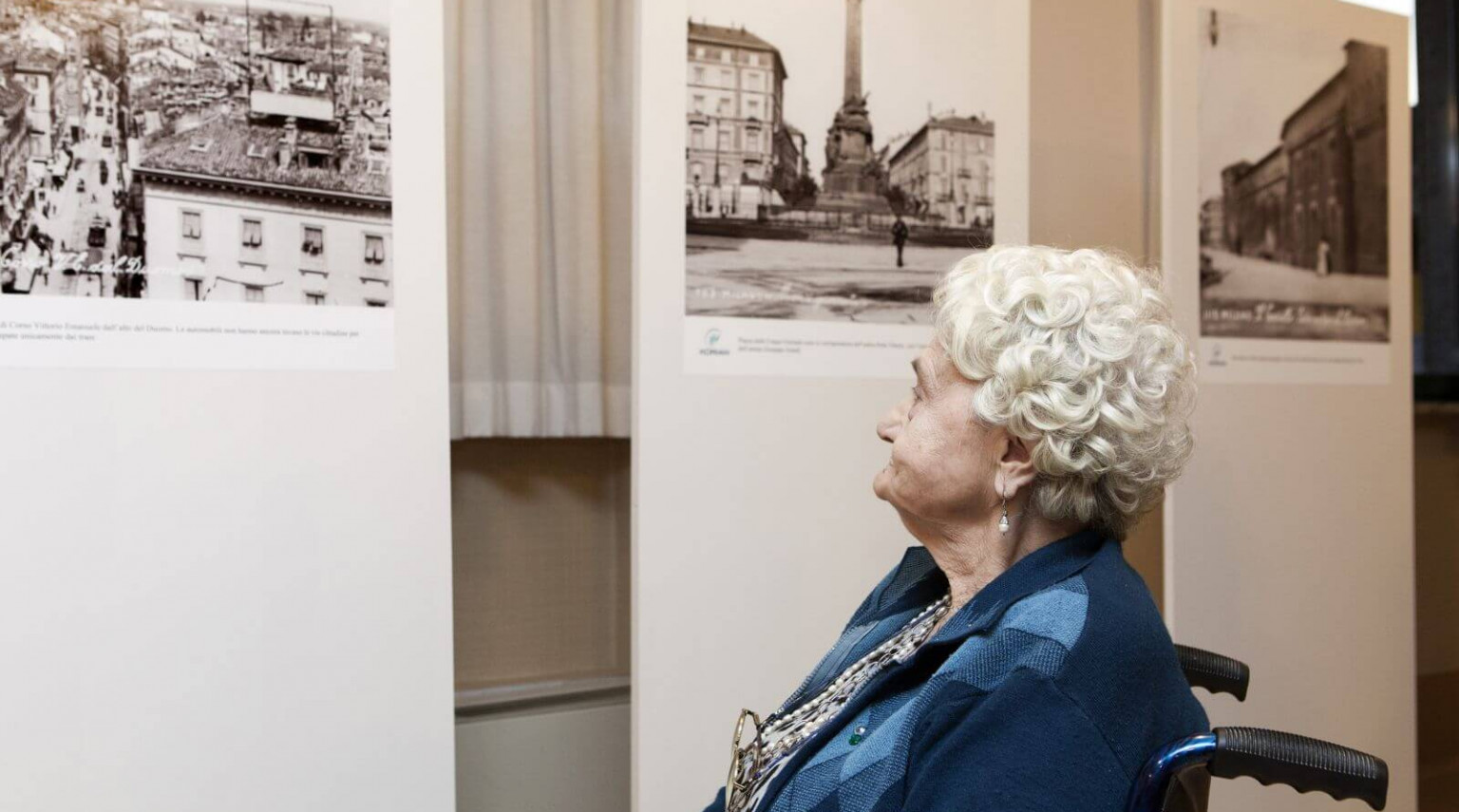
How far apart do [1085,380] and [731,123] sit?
4.16 ft

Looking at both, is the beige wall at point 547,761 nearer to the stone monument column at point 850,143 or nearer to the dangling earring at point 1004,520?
the stone monument column at point 850,143

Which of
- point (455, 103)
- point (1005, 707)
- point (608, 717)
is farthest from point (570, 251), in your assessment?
point (1005, 707)

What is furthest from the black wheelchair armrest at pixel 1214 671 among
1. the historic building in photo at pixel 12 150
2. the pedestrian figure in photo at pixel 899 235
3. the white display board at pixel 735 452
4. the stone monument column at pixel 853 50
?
the historic building in photo at pixel 12 150

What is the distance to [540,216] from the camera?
108 inches

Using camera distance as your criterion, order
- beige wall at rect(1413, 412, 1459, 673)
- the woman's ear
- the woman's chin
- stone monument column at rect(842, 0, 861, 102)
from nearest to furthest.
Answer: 1. the woman's ear
2. the woman's chin
3. stone monument column at rect(842, 0, 861, 102)
4. beige wall at rect(1413, 412, 1459, 673)

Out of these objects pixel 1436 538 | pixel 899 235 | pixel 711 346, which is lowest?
pixel 1436 538

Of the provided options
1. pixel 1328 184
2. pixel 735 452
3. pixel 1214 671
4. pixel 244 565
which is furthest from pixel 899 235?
pixel 244 565

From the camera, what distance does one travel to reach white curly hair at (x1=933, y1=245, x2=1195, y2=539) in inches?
58.6

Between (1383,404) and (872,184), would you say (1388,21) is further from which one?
(872,184)

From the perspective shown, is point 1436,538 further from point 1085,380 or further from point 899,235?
point 1085,380

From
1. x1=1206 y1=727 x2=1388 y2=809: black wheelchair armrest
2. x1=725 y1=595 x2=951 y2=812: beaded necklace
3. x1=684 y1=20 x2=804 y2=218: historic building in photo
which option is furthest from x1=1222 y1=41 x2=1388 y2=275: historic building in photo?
x1=1206 y1=727 x2=1388 y2=809: black wheelchair armrest

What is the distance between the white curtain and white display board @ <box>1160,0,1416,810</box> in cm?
157

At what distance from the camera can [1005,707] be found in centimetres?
124

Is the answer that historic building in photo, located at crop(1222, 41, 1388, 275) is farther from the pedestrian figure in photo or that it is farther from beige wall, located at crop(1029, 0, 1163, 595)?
the pedestrian figure in photo
